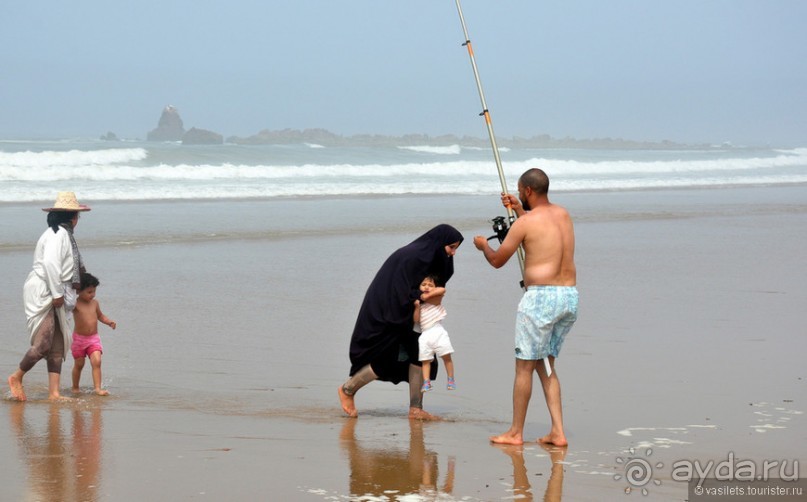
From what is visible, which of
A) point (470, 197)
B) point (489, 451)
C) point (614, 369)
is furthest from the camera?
point (470, 197)

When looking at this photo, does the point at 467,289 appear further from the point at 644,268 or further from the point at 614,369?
the point at 614,369

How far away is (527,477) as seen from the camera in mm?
4598

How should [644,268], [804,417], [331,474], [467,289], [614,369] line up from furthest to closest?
[644,268] → [467,289] → [614,369] → [804,417] → [331,474]

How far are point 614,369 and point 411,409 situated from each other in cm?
174

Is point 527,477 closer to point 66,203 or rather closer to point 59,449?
point 59,449

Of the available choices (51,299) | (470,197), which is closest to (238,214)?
(470,197)

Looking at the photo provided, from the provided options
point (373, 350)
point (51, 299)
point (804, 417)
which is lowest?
point (804, 417)

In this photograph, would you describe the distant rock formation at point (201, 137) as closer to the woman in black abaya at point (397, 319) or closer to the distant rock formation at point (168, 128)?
the distant rock formation at point (168, 128)

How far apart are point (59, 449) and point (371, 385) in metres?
2.39

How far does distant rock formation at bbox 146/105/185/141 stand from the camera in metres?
64.4

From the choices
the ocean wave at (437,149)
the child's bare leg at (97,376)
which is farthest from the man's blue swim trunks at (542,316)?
the ocean wave at (437,149)

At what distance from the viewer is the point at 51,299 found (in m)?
A: 6.32

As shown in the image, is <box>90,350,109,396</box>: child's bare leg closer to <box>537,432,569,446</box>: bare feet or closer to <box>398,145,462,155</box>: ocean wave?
<box>537,432,569,446</box>: bare feet

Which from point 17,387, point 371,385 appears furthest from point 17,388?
point 371,385
